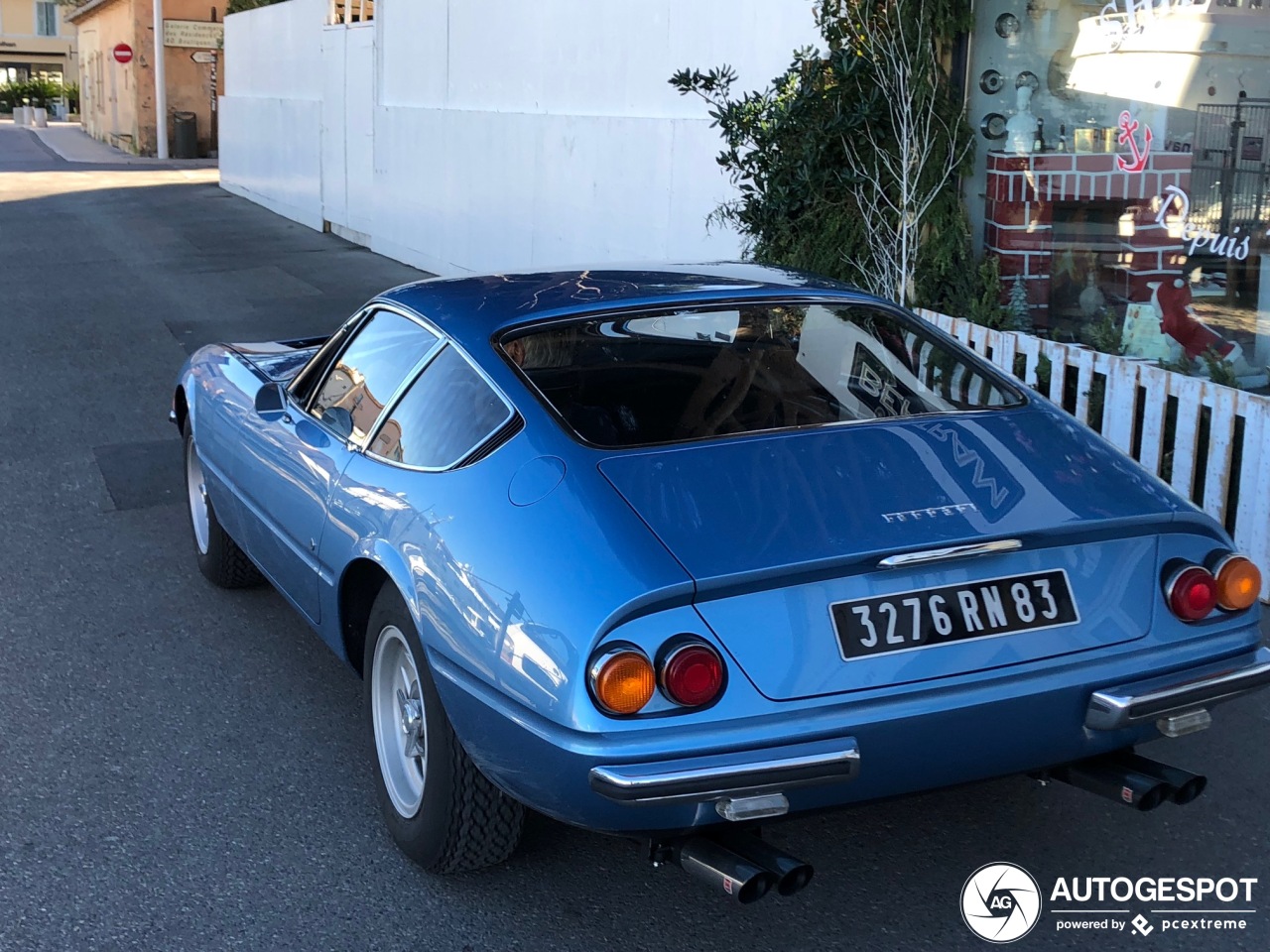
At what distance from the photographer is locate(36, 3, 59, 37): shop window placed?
277ft

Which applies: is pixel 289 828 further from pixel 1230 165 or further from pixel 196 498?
pixel 1230 165

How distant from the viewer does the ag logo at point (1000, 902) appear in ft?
10.7

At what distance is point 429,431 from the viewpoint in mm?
3625

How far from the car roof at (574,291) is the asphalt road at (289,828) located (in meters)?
1.22

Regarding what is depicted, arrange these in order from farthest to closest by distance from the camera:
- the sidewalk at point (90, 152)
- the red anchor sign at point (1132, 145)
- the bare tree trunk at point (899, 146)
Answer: the sidewalk at point (90, 152), the bare tree trunk at point (899, 146), the red anchor sign at point (1132, 145)

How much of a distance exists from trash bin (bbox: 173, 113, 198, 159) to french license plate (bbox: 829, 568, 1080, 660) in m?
40.6

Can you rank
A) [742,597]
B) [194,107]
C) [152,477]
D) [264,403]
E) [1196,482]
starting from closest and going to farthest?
[742,597] → [264,403] → [1196,482] → [152,477] → [194,107]

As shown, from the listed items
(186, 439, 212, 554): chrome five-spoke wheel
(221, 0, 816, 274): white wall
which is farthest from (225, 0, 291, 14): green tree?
(186, 439, 212, 554): chrome five-spoke wheel

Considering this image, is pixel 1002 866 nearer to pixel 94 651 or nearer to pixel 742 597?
pixel 742 597

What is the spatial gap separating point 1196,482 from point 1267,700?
1561 mm

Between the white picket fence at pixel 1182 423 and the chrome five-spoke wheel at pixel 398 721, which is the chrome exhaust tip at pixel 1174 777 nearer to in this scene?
the chrome five-spoke wheel at pixel 398 721

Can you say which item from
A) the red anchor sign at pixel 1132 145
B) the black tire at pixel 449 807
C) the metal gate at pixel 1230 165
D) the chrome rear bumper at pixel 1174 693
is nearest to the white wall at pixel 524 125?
the red anchor sign at pixel 1132 145

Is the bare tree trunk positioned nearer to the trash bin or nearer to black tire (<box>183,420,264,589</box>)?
black tire (<box>183,420,264,589</box>)

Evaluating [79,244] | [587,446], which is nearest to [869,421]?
[587,446]
